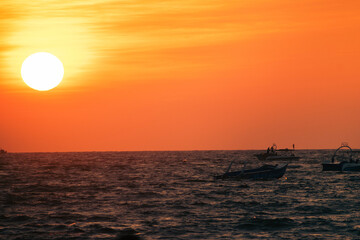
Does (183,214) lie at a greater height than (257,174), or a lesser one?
lesser

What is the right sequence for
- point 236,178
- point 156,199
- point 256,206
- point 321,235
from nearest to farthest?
point 321,235 < point 256,206 < point 156,199 < point 236,178

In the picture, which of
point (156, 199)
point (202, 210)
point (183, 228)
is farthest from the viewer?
point (156, 199)

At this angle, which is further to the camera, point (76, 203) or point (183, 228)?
point (76, 203)

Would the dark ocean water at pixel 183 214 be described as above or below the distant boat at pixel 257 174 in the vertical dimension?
below

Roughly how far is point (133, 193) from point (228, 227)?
25065 millimetres

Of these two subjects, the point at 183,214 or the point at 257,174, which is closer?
the point at 183,214

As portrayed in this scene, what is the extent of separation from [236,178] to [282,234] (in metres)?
47.7

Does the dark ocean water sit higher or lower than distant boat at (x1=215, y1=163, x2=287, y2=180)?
lower

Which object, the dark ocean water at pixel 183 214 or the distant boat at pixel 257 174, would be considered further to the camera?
the distant boat at pixel 257 174

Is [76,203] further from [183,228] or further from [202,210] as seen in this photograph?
[183,228]

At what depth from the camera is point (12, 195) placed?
57219 millimetres

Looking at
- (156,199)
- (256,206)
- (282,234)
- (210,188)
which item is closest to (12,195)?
(156,199)

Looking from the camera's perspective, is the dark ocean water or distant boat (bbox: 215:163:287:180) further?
distant boat (bbox: 215:163:287:180)

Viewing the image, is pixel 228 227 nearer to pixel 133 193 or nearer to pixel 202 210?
pixel 202 210
